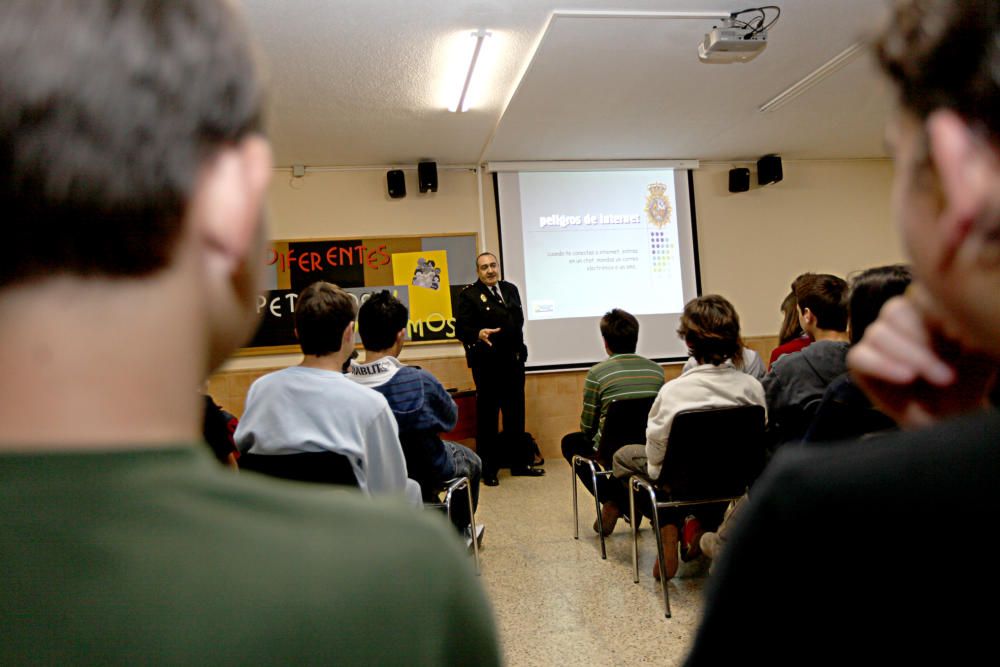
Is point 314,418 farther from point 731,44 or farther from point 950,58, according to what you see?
point 731,44

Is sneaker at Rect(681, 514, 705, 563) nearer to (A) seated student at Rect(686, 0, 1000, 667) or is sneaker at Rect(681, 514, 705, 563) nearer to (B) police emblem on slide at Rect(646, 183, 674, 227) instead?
(A) seated student at Rect(686, 0, 1000, 667)

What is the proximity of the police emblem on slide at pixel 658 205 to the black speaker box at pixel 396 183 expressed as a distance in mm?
2217

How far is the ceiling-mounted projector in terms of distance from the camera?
3305mm

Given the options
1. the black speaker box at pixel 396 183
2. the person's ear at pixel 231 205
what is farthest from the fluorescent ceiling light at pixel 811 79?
the person's ear at pixel 231 205

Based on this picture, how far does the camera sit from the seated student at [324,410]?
179 centimetres

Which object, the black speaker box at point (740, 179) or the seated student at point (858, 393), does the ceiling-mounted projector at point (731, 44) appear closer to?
the seated student at point (858, 393)

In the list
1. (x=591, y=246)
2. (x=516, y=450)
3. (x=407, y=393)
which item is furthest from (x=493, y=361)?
(x=407, y=393)

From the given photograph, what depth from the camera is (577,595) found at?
265cm

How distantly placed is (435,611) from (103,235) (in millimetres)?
275

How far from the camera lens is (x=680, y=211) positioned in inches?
236

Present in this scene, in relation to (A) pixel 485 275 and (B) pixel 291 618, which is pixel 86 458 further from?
(A) pixel 485 275

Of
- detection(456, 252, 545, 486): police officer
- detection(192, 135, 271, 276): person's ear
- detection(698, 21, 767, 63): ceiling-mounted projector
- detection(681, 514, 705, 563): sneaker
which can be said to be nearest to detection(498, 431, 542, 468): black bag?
detection(456, 252, 545, 486): police officer

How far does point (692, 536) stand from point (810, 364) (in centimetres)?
96

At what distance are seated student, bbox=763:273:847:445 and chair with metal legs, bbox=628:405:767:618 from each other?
9 centimetres
